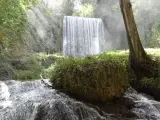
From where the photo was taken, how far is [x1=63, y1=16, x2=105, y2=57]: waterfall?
23.0m

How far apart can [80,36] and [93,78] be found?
53.4ft

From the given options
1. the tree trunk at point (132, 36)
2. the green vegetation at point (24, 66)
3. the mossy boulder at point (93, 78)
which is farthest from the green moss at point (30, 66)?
the mossy boulder at point (93, 78)

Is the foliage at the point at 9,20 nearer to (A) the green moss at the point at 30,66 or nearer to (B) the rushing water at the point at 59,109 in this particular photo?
(A) the green moss at the point at 30,66

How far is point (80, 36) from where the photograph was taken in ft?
76.8

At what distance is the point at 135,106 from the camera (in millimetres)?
7723

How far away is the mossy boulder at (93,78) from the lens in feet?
24.0

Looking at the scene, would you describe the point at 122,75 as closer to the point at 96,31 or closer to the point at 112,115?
the point at 112,115

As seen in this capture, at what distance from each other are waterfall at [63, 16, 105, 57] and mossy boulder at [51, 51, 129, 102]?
49.2 ft

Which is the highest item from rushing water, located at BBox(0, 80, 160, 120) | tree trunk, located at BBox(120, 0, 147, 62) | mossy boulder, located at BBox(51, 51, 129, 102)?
tree trunk, located at BBox(120, 0, 147, 62)

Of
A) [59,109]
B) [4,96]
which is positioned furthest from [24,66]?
[59,109]

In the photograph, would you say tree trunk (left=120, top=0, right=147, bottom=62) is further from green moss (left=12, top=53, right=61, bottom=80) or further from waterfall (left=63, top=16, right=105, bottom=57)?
waterfall (left=63, top=16, right=105, bottom=57)

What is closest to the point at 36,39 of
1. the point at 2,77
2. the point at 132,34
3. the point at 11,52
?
the point at 11,52

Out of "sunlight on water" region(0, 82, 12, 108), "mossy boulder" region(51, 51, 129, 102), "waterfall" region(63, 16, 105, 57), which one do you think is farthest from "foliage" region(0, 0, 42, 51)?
"waterfall" region(63, 16, 105, 57)

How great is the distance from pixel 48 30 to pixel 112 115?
15547 millimetres
